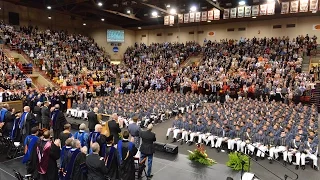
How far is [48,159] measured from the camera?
6000 mm

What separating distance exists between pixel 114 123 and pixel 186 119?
16.3ft

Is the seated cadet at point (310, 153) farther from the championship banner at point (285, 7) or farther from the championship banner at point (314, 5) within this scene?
the championship banner at point (285, 7)

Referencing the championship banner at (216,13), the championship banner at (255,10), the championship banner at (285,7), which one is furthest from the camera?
the championship banner at (216,13)

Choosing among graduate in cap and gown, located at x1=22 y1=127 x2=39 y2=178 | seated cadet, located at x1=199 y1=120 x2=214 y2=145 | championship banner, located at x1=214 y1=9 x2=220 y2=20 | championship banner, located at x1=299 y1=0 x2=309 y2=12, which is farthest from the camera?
championship banner, located at x1=214 y1=9 x2=220 y2=20

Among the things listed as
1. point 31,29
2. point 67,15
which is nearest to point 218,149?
point 31,29

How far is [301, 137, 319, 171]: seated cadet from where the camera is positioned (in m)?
8.73

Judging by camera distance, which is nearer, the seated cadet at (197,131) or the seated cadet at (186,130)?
the seated cadet at (197,131)

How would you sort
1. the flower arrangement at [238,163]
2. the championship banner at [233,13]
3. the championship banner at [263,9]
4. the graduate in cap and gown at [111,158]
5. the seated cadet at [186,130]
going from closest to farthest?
the graduate in cap and gown at [111,158] → the flower arrangement at [238,163] → the seated cadet at [186,130] → the championship banner at [263,9] → the championship banner at [233,13]

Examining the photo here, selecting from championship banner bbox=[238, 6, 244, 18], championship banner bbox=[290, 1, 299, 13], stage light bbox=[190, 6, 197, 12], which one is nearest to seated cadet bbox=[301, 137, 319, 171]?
championship banner bbox=[290, 1, 299, 13]

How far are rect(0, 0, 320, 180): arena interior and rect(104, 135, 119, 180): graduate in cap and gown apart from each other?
0.24 feet

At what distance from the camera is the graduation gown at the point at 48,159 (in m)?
5.95

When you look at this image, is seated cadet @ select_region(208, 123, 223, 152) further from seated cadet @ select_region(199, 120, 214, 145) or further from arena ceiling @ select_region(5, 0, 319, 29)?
arena ceiling @ select_region(5, 0, 319, 29)

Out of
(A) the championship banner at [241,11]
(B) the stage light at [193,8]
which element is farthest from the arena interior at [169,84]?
(A) the championship banner at [241,11]

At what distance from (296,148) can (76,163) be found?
7.71 metres
